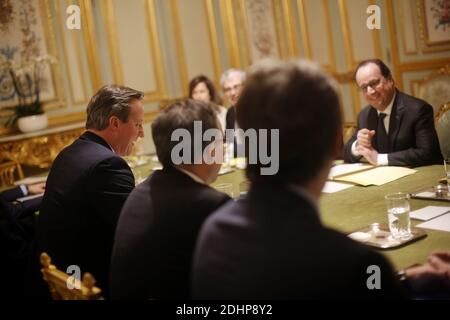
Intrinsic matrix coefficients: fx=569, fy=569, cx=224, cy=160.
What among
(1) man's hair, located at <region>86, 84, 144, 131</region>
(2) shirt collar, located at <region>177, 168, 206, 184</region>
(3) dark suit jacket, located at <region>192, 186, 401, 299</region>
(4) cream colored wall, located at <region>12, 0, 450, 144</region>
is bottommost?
(3) dark suit jacket, located at <region>192, 186, 401, 299</region>

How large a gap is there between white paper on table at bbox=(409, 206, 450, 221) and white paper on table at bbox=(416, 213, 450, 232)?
3 centimetres

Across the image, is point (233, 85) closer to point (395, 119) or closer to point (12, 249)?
point (395, 119)

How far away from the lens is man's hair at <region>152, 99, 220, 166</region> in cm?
163

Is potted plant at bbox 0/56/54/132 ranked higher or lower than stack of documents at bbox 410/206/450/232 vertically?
higher

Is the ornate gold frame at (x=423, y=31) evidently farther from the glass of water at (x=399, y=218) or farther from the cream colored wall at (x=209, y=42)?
the glass of water at (x=399, y=218)

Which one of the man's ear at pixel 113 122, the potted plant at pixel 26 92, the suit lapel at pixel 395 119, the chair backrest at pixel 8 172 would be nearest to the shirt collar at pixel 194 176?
the man's ear at pixel 113 122

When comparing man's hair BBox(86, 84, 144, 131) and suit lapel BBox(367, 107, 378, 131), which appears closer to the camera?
man's hair BBox(86, 84, 144, 131)

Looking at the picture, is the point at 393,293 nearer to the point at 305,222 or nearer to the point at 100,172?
the point at 305,222

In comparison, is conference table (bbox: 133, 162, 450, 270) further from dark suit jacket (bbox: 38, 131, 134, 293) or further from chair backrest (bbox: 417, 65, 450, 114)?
chair backrest (bbox: 417, 65, 450, 114)

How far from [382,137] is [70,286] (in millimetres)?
2347

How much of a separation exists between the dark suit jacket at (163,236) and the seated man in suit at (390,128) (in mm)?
1745

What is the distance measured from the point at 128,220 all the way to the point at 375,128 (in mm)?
2259

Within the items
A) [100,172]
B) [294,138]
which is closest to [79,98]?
[100,172]

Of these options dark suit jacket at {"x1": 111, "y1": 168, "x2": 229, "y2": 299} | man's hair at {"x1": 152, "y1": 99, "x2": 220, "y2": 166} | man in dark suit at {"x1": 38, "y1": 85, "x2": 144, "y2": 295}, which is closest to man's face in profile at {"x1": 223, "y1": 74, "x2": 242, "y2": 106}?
man in dark suit at {"x1": 38, "y1": 85, "x2": 144, "y2": 295}
